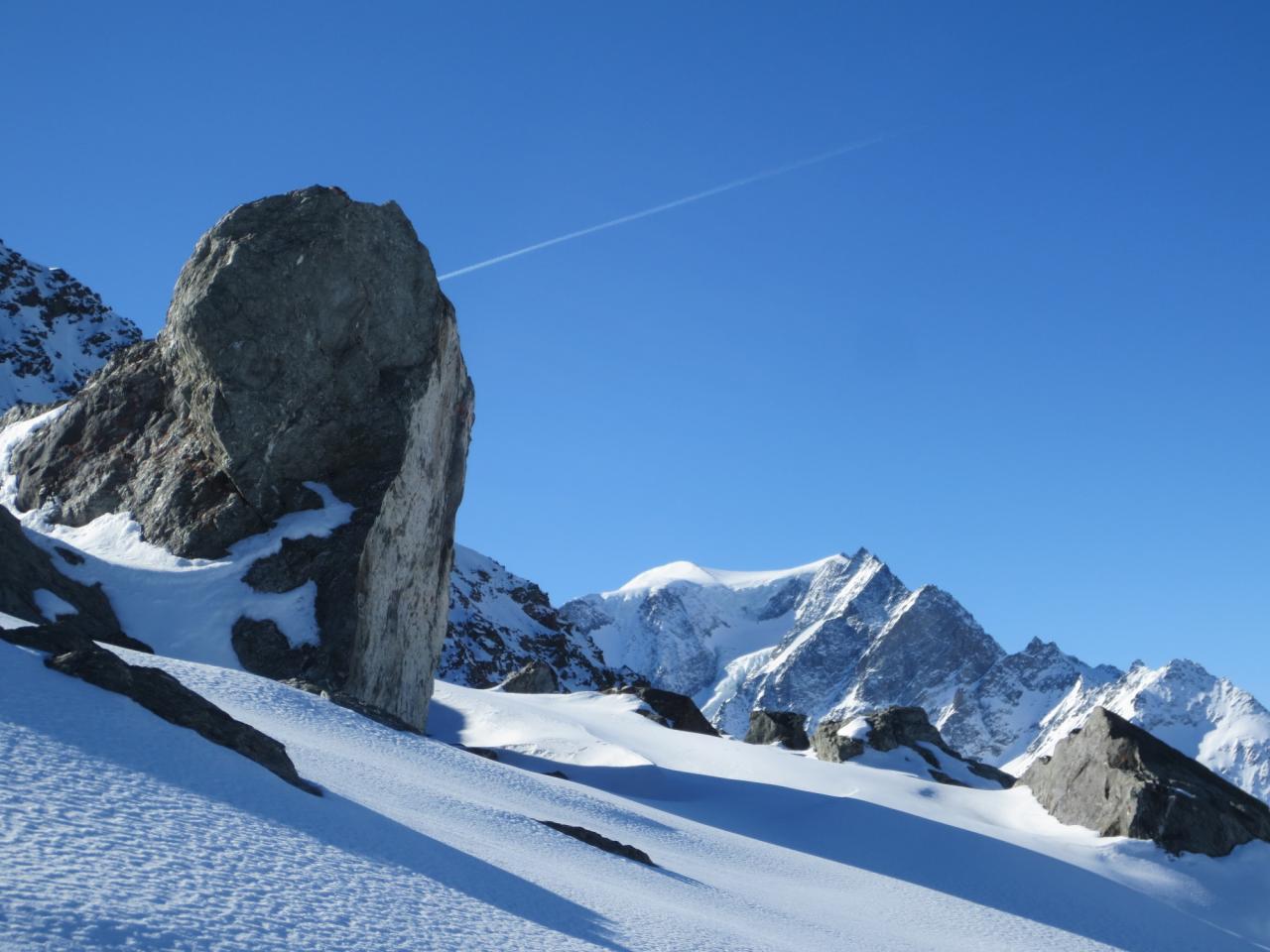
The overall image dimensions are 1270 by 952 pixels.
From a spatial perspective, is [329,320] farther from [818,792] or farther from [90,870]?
[90,870]

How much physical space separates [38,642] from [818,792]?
18.8m

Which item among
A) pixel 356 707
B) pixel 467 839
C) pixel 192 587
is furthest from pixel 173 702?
pixel 192 587

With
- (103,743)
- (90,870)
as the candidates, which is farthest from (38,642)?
(90,870)

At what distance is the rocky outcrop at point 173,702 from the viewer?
34.1 feet

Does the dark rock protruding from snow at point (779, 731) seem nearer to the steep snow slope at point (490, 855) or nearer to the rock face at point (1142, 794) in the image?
the steep snow slope at point (490, 855)

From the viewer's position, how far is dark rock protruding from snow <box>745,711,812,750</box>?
4300 centimetres

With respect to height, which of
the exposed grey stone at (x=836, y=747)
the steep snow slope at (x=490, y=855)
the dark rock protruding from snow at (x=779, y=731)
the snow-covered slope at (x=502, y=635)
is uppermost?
the snow-covered slope at (x=502, y=635)

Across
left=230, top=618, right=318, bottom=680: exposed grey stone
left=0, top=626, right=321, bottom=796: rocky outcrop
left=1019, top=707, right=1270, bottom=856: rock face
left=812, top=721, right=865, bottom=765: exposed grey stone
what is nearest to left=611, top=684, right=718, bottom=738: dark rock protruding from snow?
left=812, top=721, right=865, bottom=765: exposed grey stone

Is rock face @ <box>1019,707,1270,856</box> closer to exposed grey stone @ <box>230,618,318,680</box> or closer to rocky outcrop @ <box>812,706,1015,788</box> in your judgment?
rocky outcrop @ <box>812,706,1015,788</box>

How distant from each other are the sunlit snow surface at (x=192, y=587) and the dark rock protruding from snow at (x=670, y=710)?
16.0 meters

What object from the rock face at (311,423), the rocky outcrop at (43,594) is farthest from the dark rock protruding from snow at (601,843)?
the rock face at (311,423)

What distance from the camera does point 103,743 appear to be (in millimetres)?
9117

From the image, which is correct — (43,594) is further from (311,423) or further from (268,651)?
(311,423)

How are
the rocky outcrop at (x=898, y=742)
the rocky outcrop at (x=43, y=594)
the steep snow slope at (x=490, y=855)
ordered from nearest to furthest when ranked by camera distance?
the steep snow slope at (x=490, y=855) → the rocky outcrop at (x=43, y=594) → the rocky outcrop at (x=898, y=742)
